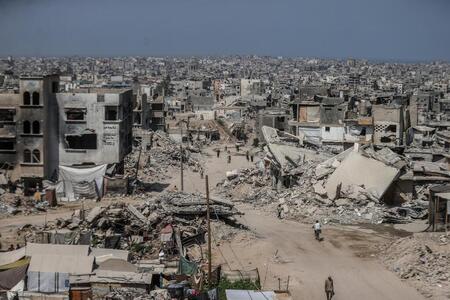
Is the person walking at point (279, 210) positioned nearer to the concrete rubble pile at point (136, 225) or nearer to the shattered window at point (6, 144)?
the concrete rubble pile at point (136, 225)

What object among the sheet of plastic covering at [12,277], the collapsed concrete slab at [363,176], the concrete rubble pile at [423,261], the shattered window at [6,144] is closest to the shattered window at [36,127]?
the shattered window at [6,144]

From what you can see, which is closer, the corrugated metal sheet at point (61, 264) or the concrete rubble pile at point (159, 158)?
the corrugated metal sheet at point (61, 264)

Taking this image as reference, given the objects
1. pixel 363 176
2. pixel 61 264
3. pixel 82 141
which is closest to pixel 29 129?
pixel 82 141

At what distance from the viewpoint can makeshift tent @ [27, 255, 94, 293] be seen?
1695 cm

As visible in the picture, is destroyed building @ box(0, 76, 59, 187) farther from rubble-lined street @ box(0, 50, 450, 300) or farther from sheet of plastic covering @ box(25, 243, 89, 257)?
sheet of plastic covering @ box(25, 243, 89, 257)

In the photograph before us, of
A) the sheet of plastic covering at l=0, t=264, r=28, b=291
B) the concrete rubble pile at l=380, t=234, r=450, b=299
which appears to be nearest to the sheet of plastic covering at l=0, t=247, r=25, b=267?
the sheet of plastic covering at l=0, t=264, r=28, b=291

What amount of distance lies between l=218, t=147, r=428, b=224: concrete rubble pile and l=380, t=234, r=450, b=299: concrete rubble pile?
4.98m

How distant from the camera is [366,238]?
2438 cm

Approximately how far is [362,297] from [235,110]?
58.3 m

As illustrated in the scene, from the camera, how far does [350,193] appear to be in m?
28.6

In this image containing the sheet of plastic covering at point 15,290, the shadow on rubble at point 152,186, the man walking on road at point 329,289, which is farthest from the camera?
the shadow on rubble at point 152,186

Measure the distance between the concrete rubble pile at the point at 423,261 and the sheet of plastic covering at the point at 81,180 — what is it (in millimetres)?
14799

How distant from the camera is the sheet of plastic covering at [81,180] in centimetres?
3203

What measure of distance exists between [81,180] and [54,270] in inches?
597
